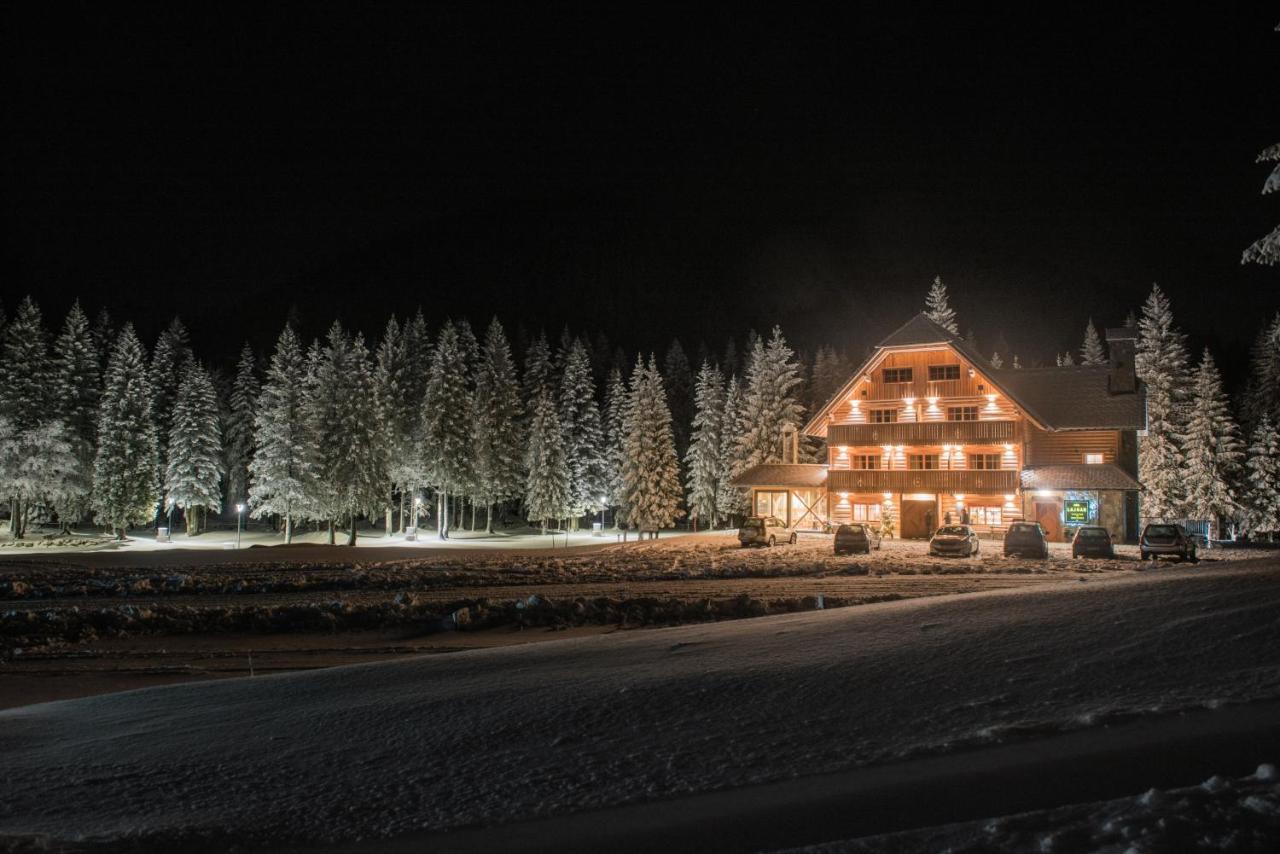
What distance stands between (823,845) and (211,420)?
231 feet

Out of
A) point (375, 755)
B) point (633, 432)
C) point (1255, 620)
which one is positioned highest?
point (633, 432)

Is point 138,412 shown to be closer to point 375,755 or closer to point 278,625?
point 278,625

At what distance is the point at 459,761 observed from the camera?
8242 mm

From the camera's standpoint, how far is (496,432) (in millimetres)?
69938

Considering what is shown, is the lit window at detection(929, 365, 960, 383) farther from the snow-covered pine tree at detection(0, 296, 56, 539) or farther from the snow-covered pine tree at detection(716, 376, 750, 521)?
the snow-covered pine tree at detection(0, 296, 56, 539)

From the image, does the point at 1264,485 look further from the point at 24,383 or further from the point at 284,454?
the point at 24,383

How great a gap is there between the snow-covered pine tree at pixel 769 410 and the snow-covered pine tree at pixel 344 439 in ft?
88.7

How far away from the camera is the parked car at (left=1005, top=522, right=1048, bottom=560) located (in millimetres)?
37219

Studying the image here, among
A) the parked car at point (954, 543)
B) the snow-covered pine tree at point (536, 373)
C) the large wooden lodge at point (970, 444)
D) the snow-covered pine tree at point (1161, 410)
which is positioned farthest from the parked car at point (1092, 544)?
the snow-covered pine tree at point (536, 373)

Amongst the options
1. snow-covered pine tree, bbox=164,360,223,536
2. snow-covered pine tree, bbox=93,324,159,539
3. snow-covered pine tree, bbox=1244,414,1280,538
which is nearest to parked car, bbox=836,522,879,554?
snow-covered pine tree, bbox=1244,414,1280,538

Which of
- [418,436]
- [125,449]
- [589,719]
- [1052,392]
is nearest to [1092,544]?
[1052,392]

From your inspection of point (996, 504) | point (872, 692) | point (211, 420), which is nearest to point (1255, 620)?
point (872, 692)

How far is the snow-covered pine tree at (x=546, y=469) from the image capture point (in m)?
68.4

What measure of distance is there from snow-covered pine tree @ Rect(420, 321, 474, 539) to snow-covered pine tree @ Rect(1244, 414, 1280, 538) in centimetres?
5549
